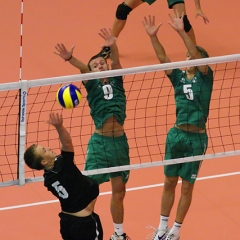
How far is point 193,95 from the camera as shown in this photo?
759 cm

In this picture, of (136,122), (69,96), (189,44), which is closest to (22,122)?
(69,96)

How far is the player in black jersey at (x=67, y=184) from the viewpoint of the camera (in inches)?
259

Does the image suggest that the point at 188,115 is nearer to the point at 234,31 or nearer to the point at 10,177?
the point at 10,177

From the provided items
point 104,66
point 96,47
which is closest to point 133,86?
point 96,47

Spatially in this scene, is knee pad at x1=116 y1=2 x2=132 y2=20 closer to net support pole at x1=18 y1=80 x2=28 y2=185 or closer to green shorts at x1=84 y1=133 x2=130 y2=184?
green shorts at x1=84 y1=133 x2=130 y2=184

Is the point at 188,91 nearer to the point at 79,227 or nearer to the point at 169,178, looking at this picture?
the point at 169,178

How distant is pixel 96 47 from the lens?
1230 cm

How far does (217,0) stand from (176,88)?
6720 mm

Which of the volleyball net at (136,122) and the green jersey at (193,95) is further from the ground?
the green jersey at (193,95)

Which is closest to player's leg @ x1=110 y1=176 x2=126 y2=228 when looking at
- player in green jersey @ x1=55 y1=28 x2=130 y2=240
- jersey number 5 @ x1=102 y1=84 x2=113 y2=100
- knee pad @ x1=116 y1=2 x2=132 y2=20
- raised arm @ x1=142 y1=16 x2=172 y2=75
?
player in green jersey @ x1=55 y1=28 x2=130 y2=240

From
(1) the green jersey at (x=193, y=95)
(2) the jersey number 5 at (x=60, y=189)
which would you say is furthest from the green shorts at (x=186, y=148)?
(2) the jersey number 5 at (x=60, y=189)

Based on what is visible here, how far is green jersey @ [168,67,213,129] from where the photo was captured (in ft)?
24.9

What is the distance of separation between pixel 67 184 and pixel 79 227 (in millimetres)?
428

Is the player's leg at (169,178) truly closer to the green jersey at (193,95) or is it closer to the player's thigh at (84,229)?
the green jersey at (193,95)
